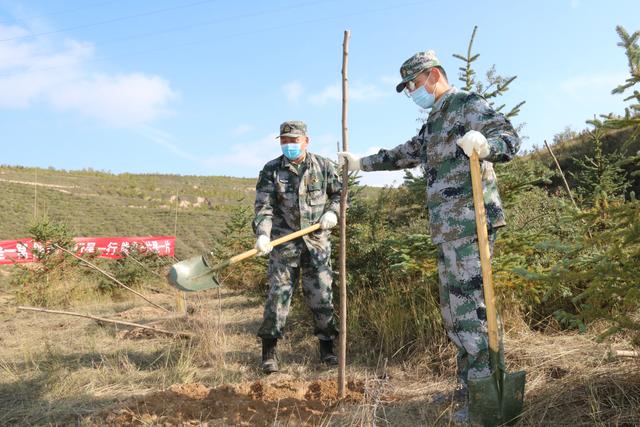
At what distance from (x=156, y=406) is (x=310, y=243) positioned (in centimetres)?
172

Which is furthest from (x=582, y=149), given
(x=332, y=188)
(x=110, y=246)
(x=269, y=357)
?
(x=269, y=357)

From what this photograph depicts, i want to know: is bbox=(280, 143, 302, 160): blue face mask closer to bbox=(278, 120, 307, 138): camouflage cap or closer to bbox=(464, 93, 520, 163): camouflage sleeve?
bbox=(278, 120, 307, 138): camouflage cap

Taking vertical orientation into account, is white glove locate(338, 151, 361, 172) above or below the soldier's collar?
below

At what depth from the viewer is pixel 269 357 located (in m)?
4.24

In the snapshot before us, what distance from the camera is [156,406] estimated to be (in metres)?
3.15

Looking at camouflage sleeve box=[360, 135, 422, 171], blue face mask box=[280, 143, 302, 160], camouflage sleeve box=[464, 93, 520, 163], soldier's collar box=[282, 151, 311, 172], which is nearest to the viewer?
camouflage sleeve box=[464, 93, 520, 163]

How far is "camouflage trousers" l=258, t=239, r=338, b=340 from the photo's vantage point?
4203 millimetres

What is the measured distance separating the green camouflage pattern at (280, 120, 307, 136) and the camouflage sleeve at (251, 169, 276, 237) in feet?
1.30

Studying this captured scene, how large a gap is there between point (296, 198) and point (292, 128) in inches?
23.6

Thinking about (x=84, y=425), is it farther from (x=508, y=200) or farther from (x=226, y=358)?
(x=508, y=200)

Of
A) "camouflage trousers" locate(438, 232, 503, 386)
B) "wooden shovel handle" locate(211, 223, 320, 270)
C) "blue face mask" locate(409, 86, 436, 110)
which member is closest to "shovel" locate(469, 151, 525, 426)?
"camouflage trousers" locate(438, 232, 503, 386)

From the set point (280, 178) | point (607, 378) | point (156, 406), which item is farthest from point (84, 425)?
point (607, 378)

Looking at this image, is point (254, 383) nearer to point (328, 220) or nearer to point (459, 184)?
point (328, 220)

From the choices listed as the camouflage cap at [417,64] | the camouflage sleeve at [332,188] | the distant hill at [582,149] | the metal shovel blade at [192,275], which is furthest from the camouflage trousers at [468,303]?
the distant hill at [582,149]
